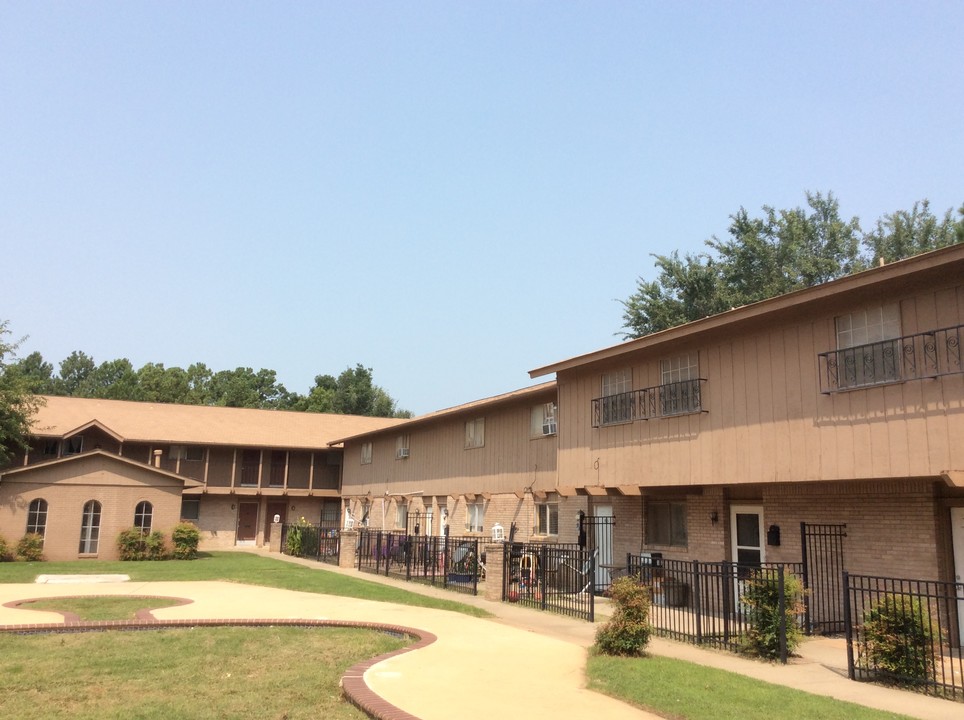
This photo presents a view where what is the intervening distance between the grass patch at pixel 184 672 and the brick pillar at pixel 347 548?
50.6 feet

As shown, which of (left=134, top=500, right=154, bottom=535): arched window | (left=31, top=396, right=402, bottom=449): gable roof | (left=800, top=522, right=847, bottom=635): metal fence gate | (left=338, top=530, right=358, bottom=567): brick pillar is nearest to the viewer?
(left=800, top=522, right=847, bottom=635): metal fence gate

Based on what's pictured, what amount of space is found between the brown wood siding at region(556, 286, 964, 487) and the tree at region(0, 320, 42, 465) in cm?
2382

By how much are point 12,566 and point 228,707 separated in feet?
74.8

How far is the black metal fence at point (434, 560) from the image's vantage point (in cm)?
2133

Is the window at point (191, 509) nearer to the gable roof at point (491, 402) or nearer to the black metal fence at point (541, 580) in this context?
the gable roof at point (491, 402)

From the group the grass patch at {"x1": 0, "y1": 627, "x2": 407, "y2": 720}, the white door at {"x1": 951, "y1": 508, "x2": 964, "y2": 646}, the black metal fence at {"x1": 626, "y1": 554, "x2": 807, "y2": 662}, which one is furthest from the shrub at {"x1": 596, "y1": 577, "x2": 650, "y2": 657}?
the white door at {"x1": 951, "y1": 508, "x2": 964, "y2": 646}

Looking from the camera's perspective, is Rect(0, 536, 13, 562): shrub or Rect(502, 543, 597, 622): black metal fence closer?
Rect(502, 543, 597, 622): black metal fence

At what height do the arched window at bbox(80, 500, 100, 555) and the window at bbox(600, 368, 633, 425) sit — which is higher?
the window at bbox(600, 368, 633, 425)

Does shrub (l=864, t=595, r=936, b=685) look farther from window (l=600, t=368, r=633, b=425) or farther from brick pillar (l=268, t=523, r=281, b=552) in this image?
brick pillar (l=268, t=523, r=281, b=552)

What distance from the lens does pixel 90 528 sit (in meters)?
30.7

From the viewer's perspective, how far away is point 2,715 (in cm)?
766

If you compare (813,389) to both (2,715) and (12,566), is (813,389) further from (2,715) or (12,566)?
(12,566)

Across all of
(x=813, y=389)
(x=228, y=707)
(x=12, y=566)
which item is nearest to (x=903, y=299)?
(x=813, y=389)

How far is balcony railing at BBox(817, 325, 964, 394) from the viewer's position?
11531mm
